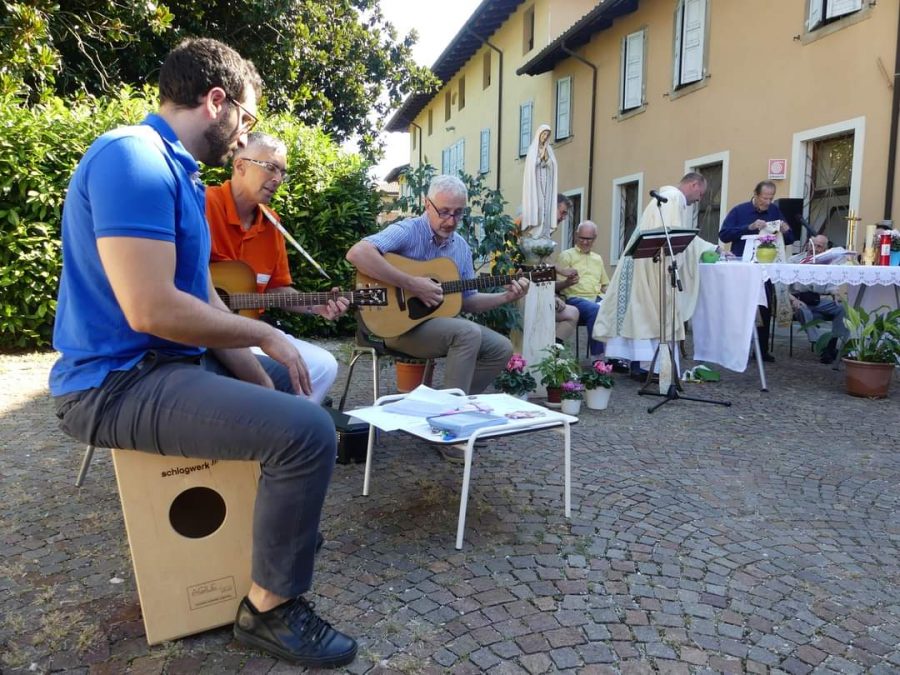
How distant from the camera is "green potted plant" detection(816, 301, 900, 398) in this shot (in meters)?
5.40

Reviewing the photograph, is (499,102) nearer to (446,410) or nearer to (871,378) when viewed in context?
(871,378)

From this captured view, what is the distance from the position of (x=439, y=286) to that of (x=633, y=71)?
1116cm

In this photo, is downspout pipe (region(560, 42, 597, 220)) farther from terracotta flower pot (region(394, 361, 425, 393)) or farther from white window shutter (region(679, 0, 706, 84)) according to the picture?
terracotta flower pot (region(394, 361, 425, 393))

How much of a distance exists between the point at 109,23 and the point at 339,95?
4.71 metres

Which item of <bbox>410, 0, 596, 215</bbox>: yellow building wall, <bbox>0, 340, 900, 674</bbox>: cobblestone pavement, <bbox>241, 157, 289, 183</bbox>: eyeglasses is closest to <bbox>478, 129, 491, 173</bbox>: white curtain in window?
<bbox>410, 0, 596, 215</bbox>: yellow building wall

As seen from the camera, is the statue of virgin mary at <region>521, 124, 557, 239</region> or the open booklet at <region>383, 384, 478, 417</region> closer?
the open booklet at <region>383, 384, 478, 417</region>

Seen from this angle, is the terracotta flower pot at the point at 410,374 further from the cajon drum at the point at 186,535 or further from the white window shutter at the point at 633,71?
the white window shutter at the point at 633,71

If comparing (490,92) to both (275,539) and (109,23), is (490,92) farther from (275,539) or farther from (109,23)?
(275,539)

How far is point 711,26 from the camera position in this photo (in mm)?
11102

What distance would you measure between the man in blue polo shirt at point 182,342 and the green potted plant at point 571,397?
3.22m

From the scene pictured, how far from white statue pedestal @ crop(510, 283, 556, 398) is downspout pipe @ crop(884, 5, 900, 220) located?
17.8ft

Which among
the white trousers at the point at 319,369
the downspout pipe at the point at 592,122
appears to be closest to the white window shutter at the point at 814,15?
the downspout pipe at the point at 592,122

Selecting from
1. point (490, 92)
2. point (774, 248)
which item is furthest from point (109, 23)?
point (490, 92)

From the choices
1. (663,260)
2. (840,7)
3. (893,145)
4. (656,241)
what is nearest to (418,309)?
(656,241)
